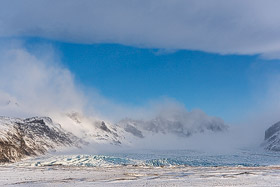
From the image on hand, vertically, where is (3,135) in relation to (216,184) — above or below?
above

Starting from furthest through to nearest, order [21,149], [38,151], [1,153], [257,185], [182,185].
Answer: [38,151], [21,149], [1,153], [182,185], [257,185]

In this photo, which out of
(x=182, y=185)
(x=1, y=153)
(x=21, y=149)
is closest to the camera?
(x=182, y=185)

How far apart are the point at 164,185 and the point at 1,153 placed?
268 ft

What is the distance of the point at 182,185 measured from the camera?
4612cm

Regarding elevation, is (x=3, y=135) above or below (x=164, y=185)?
above

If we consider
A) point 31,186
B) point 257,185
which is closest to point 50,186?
point 31,186

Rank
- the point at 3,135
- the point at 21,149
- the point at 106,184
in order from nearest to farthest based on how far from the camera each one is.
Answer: the point at 106,184 → the point at 3,135 → the point at 21,149

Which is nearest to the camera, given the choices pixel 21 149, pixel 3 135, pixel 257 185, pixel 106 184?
pixel 257 185

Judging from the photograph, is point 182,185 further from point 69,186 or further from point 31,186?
point 31,186

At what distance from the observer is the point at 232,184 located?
4509cm

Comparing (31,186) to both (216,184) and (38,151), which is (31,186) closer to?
(216,184)

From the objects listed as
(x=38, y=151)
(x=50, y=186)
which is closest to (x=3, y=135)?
(x=38, y=151)

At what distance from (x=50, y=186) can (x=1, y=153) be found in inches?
2759

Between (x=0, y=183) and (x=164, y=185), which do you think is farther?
(x=0, y=183)
